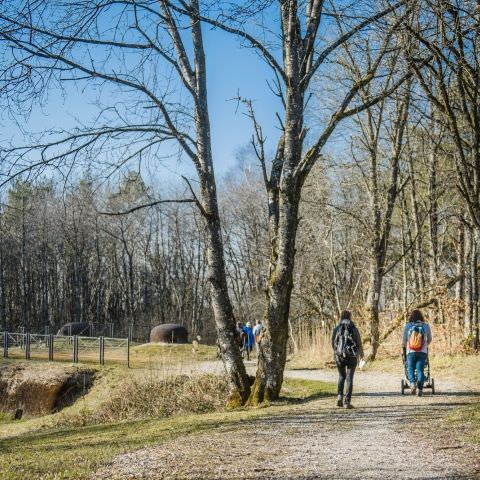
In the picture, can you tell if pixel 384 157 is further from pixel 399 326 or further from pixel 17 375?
pixel 17 375

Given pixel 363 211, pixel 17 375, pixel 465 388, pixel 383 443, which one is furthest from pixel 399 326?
pixel 383 443

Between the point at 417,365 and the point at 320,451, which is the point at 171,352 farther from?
the point at 320,451

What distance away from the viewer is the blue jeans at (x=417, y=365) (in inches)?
513

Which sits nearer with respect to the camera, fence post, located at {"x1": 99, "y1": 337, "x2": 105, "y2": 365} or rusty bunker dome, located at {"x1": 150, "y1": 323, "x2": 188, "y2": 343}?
fence post, located at {"x1": 99, "y1": 337, "x2": 105, "y2": 365}

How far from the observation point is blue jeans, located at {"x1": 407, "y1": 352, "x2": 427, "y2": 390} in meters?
13.0

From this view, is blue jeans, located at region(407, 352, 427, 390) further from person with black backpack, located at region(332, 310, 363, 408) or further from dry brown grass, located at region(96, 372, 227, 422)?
dry brown grass, located at region(96, 372, 227, 422)

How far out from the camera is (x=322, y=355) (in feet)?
76.2

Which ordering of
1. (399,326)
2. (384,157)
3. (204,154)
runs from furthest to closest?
(384,157), (399,326), (204,154)

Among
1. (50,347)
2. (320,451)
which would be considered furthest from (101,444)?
(50,347)

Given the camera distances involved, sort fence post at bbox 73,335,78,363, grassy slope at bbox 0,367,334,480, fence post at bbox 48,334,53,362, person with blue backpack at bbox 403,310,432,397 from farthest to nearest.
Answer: fence post at bbox 48,334,53,362 → fence post at bbox 73,335,78,363 → person with blue backpack at bbox 403,310,432,397 → grassy slope at bbox 0,367,334,480

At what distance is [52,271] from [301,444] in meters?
55.6

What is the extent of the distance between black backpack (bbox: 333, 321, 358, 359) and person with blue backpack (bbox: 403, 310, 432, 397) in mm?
1905

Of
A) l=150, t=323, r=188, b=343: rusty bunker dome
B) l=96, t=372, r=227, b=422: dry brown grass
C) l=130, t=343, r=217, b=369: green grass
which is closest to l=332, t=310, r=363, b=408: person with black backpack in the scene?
l=96, t=372, r=227, b=422: dry brown grass

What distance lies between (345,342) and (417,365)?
2.35 meters
